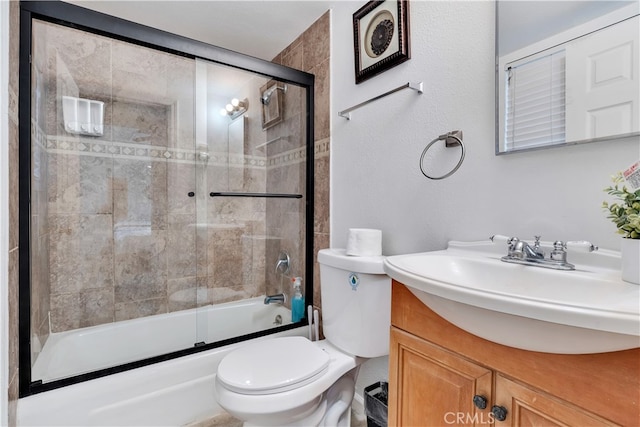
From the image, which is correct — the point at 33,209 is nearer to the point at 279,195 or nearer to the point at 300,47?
the point at 279,195

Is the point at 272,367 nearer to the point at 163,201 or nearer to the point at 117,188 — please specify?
the point at 163,201

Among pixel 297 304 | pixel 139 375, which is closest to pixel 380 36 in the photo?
pixel 297 304

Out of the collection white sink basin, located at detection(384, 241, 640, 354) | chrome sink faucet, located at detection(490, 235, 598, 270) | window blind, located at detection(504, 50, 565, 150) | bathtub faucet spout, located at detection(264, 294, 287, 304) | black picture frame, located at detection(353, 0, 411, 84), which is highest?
black picture frame, located at detection(353, 0, 411, 84)

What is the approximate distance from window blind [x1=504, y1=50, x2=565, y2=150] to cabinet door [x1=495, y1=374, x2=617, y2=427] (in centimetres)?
67

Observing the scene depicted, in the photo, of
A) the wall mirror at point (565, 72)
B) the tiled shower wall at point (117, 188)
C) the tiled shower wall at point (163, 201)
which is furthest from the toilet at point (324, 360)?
the tiled shower wall at point (117, 188)

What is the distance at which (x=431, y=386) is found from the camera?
2.46 feet

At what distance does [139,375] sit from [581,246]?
1703 millimetres

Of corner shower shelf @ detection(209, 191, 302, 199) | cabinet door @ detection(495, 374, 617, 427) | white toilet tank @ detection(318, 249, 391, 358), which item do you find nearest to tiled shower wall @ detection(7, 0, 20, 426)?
corner shower shelf @ detection(209, 191, 302, 199)

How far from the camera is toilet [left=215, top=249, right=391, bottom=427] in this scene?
3.37 feet

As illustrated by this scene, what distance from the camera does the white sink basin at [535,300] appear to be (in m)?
0.44

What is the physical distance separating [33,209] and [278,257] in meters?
1.29

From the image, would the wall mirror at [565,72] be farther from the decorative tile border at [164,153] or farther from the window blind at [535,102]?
the decorative tile border at [164,153]

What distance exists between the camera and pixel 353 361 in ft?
4.09

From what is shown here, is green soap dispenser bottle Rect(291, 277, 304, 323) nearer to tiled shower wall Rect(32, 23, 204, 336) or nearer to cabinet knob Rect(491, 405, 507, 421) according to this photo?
tiled shower wall Rect(32, 23, 204, 336)
